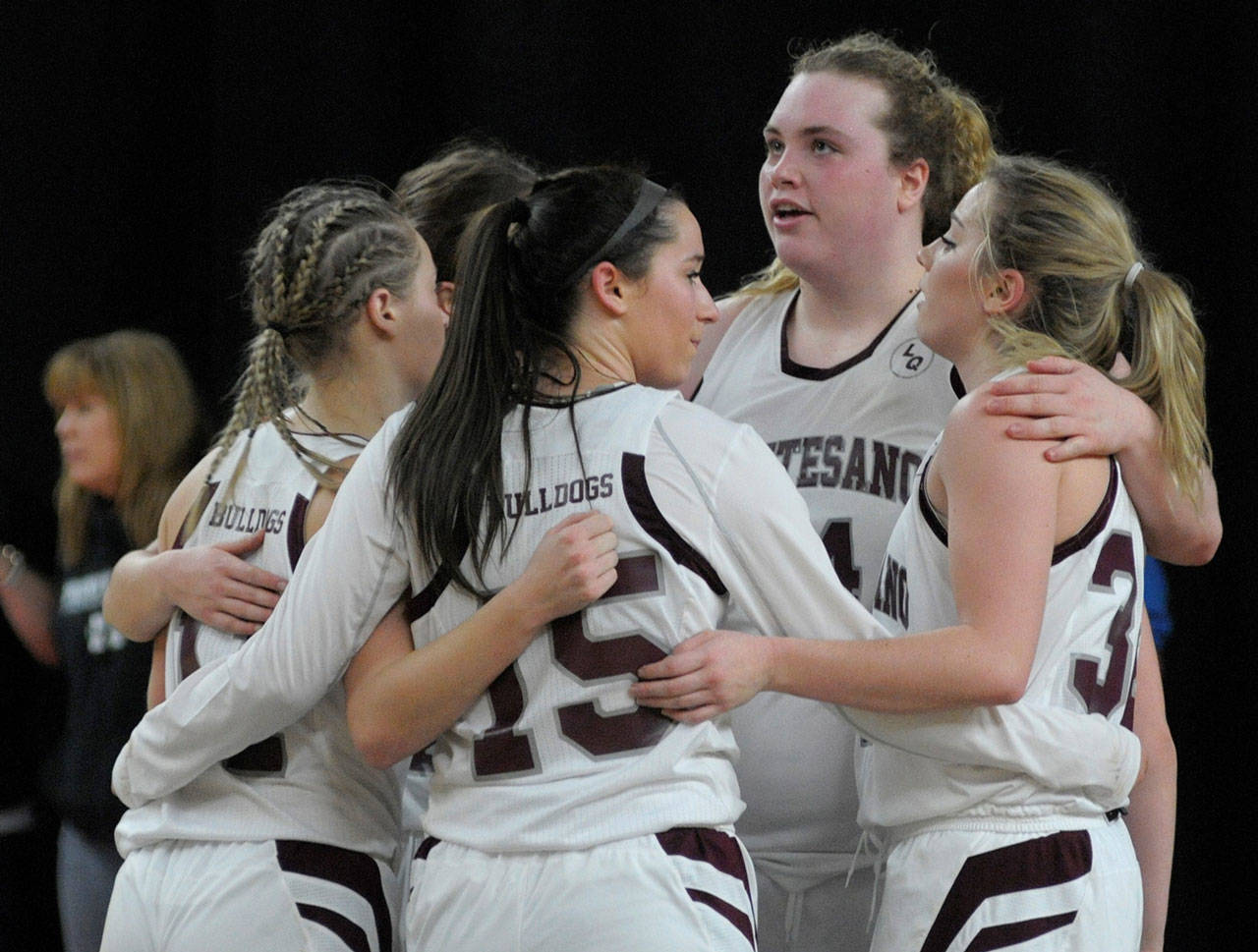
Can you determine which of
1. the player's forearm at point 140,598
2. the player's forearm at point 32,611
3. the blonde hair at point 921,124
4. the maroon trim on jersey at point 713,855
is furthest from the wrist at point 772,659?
the player's forearm at point 32,611

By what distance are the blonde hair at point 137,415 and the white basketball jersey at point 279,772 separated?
116cm

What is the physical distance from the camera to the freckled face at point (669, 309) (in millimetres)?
1702

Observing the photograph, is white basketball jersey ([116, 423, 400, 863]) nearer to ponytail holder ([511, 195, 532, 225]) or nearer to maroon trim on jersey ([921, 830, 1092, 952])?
ponytail holder ([511, 195, 532, 225])

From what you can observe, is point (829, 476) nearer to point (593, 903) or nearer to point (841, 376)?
point (841, 376)

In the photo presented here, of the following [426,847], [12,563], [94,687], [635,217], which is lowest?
[94,687]

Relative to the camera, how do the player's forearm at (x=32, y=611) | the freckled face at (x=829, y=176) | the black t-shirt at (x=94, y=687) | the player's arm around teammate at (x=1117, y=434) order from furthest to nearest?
the player's forearm at (x=32, y=611), the black t-shirt at (x=94, y=687), the freckled face at (x=829, y=176), the player's arm around teammate at (x=1117, y=434)

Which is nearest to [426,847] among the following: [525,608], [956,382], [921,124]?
[525,608]

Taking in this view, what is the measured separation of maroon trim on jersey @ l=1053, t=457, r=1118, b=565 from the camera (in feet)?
5.70

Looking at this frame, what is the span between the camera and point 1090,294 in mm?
1886

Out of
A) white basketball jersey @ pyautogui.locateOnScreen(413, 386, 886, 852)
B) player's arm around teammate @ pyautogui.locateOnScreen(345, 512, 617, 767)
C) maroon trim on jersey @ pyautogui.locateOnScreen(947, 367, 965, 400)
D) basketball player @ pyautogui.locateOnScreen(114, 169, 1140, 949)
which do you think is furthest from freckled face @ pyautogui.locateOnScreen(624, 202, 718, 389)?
maroon trim on jersey @ pyautogui.locateOnScreen(947, 367, 965, 400)

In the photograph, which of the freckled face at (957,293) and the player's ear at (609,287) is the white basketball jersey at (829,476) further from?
the player's ear at (609,287)

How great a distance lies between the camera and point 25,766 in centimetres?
356

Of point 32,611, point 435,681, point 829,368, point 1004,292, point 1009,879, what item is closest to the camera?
point 435,681

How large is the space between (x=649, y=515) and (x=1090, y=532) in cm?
53
